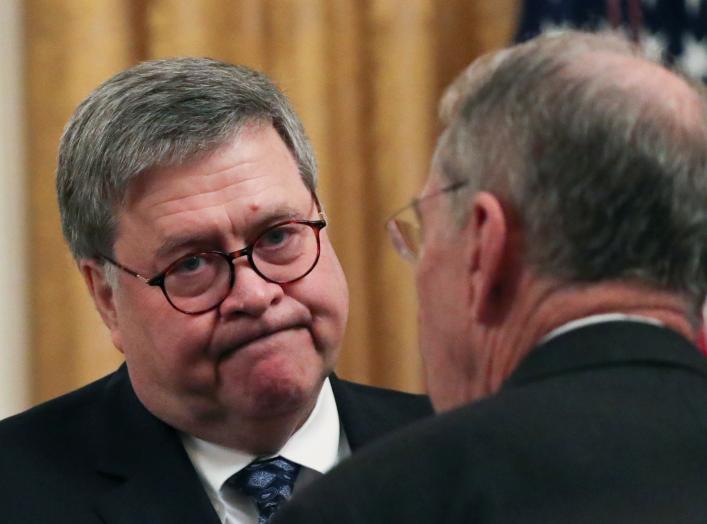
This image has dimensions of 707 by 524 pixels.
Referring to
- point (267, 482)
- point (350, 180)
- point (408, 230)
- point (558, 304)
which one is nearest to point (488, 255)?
point (558, 304)

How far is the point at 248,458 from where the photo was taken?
236 cm

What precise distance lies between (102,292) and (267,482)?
48 cm

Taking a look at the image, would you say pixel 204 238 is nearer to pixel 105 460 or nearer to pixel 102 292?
pixel 102 292

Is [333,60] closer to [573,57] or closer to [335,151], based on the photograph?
[335,151]

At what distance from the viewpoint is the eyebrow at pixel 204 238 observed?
2342 mm

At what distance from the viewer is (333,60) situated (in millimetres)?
3490

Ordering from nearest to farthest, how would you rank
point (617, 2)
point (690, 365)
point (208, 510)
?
point (690, 365) → point (208, 510) → point (617, 2)

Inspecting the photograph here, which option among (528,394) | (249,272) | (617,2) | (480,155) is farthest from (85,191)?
(617,2)

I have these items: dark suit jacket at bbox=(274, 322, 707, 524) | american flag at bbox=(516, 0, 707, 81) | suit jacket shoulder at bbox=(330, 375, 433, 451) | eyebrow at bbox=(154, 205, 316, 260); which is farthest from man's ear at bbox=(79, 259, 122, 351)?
american flag at bbox=(516, 0, 707, 81)

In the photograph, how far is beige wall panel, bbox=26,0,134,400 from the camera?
3.42 metres

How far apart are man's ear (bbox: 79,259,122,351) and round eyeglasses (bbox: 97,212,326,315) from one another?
0.10 metres

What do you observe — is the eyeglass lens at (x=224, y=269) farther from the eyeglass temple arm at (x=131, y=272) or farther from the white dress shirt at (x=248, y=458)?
the white dress shirt at (x=248, y=458)

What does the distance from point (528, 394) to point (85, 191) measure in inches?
48.2

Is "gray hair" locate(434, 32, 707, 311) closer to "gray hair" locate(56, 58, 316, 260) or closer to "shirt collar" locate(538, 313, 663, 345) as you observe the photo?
"shirt collar" locate(538, 313, 663, 345)
